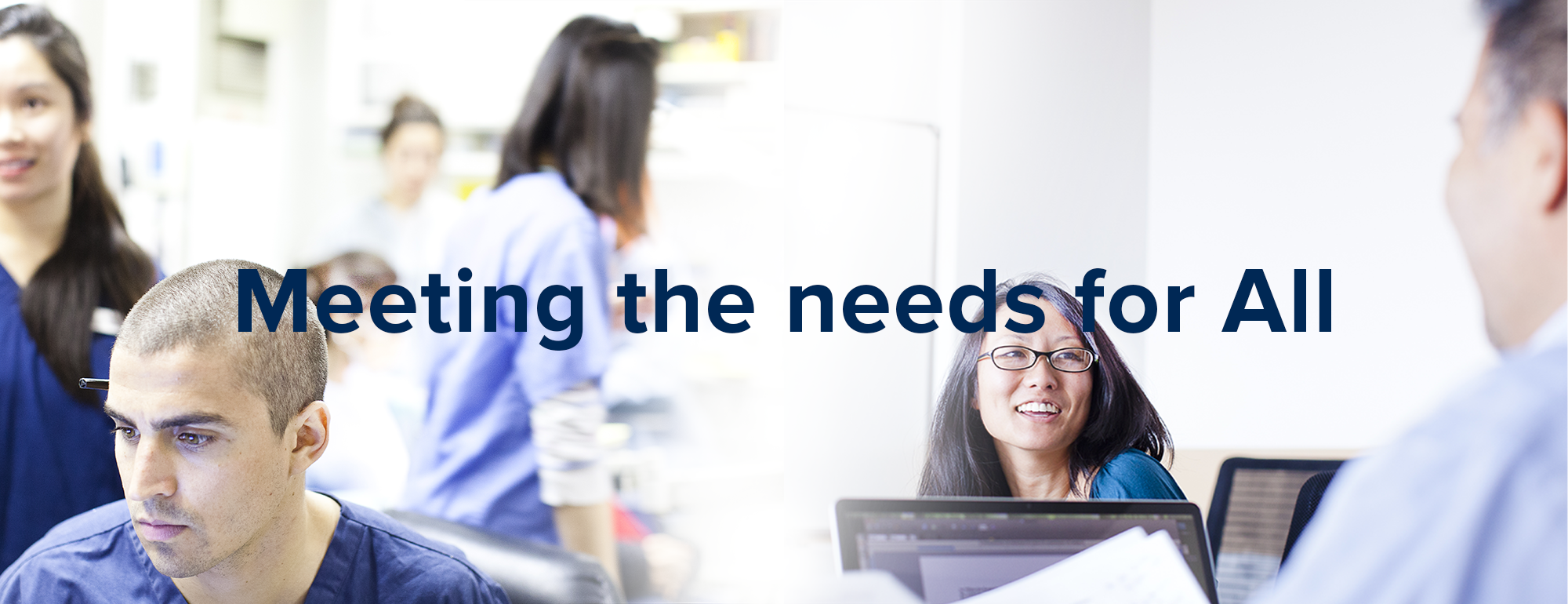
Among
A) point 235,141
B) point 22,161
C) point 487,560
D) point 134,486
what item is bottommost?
point 487,560

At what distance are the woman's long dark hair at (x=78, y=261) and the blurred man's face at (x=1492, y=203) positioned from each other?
2.06 metres

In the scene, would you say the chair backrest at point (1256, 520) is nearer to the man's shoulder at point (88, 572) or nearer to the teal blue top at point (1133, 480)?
the teal blue top at point (1133, 480)

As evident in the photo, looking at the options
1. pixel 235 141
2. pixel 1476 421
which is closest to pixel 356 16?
pixel 235 141

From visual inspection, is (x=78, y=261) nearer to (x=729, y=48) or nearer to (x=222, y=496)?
(x=222, y=496)

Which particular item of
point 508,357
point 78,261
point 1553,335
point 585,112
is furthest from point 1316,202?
point 78,261

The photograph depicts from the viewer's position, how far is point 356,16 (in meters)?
3.13

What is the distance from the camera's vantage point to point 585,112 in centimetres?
214

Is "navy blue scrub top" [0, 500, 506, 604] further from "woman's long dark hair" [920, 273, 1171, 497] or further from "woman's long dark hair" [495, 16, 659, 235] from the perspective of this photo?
"woman's long dark hair" [495, 16, 659, 235]

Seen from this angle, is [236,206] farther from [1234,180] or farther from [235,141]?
[1234,180]

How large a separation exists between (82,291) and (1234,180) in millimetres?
2050

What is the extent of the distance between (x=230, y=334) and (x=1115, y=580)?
94 cm

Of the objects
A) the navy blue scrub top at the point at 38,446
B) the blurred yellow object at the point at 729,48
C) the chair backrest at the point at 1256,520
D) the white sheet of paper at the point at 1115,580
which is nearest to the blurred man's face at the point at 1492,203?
the white sheet of paper at the point at 1115,580

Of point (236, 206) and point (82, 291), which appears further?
point (236, 206)

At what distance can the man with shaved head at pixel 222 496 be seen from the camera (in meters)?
1.09
